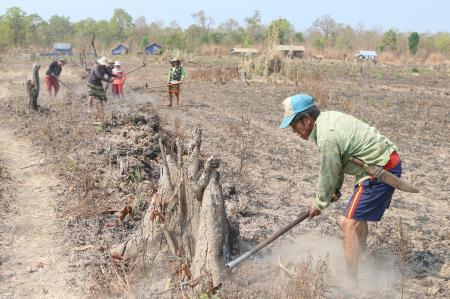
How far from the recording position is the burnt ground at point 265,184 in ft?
13.0

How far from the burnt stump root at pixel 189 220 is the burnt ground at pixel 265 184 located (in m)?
0.25

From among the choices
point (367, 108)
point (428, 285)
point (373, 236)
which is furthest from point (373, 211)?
point (367, 108)

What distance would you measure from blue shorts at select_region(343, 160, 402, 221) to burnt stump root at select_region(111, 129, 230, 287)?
99 centimetres

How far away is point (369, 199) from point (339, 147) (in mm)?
447

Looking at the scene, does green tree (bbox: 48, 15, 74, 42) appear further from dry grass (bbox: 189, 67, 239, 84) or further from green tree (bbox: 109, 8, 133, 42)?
dry grass (bbox: 189, 67, 239, 84)

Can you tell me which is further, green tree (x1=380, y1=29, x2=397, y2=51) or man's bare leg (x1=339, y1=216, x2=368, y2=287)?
green tree (x1=380, y1=29, x2=397, y2=51)

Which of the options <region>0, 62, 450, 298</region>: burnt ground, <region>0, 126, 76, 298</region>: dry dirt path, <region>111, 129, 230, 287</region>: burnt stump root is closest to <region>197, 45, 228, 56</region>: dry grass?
<region>0, 62, 450, 298</region>: burnt ground

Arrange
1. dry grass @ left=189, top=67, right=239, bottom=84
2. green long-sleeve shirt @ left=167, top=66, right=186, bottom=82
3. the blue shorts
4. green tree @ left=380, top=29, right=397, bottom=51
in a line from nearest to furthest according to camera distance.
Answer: the blue shorts
green long-sleeve shirt @ left=167, top=66, right=186, bottom=82
dry grass @ left=189, top=67, right=239, bottom=84
green tree @ left=380, top=29, right=397, bottom=51

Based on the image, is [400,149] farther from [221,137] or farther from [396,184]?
[396,184]

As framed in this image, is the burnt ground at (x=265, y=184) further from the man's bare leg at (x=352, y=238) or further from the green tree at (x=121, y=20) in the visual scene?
the green tree at (x=121, y=20)

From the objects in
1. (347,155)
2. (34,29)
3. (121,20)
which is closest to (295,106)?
(347,155)

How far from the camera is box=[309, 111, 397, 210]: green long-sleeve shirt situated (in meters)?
3.24

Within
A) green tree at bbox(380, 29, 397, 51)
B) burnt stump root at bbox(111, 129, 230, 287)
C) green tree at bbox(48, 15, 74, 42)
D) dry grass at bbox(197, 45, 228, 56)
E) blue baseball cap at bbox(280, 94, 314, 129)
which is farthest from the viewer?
green tree at bbox(48, 15, 74, 42)

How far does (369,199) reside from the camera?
339cm
